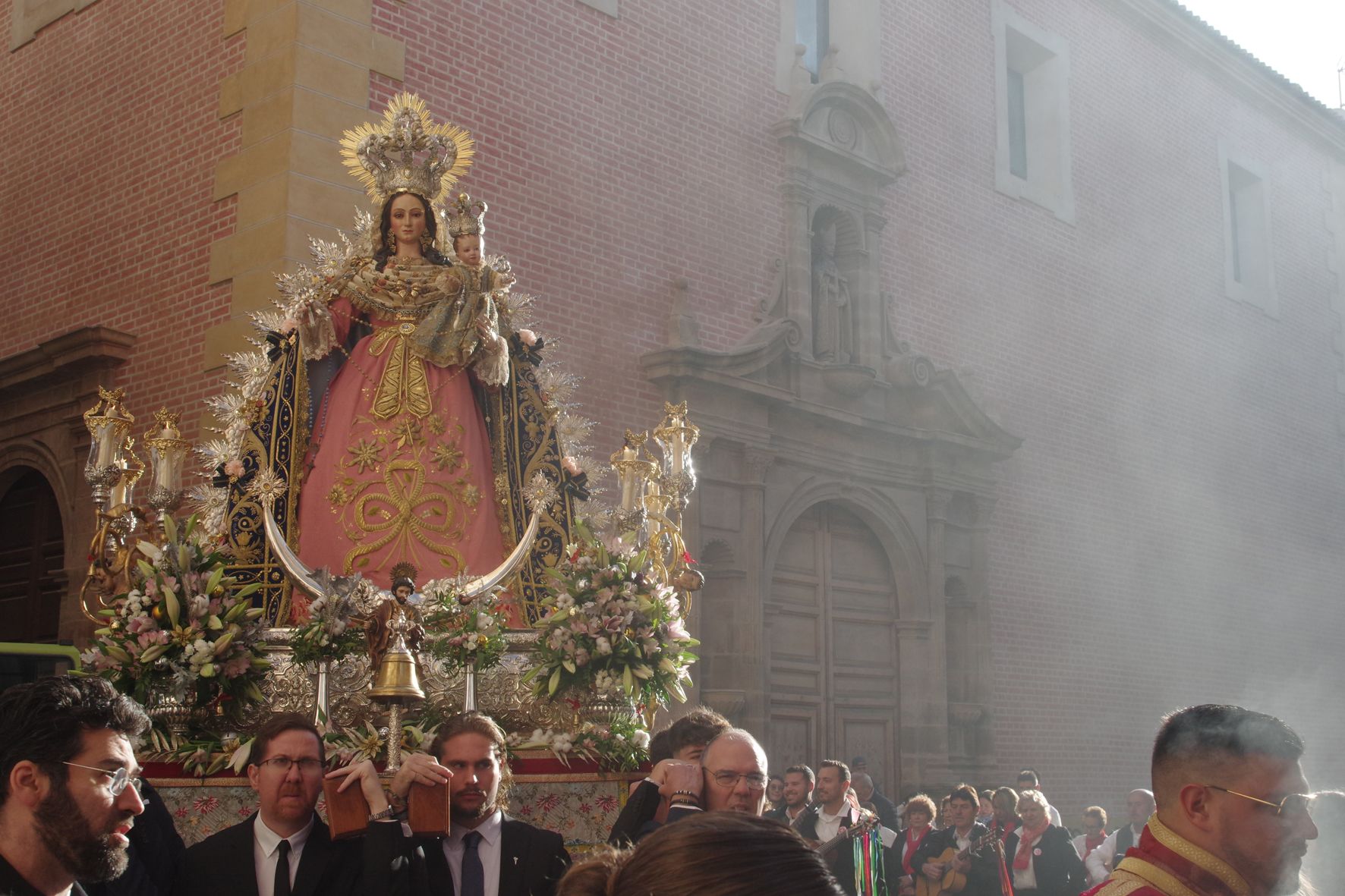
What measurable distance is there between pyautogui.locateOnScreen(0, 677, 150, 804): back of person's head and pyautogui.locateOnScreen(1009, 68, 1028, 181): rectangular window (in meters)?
14.7

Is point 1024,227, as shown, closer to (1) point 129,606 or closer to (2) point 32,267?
(2) point 32,267

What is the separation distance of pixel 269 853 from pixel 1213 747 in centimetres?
257

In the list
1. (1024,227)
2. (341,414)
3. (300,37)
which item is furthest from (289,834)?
(1024,227)

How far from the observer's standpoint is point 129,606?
5734 mm

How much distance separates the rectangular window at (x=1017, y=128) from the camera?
16.6 m

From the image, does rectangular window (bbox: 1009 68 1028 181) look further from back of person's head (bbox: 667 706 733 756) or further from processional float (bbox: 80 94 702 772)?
back of person's head (bbox: 667 706 733 756)

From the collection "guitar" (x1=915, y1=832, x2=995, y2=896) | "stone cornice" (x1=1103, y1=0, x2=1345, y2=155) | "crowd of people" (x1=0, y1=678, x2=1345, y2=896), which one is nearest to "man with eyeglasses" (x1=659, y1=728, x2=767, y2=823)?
"crowd of people" (x1=0, y1=678, x2=1345, y2=896)

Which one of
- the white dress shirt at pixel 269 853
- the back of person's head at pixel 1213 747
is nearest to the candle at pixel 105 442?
the white dress shirt at pixel 269 853

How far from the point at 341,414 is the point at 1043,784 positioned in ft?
33.5

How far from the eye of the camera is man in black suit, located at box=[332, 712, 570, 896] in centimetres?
398

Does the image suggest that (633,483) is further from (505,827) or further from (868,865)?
(505,827)

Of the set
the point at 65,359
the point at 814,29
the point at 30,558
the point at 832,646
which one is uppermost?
the point at 814,29

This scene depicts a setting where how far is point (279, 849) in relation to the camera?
13.6 ft

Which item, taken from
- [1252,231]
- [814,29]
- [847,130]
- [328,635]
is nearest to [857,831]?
[328,635]
